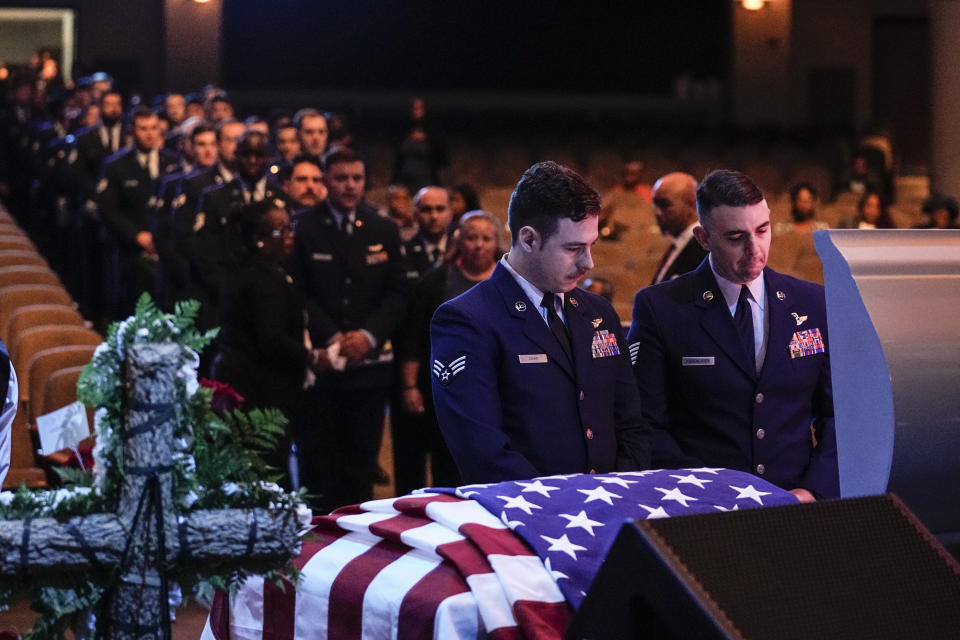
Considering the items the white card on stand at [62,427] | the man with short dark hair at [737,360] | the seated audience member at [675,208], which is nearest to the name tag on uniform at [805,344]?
the man with short dark hair at [737,360]

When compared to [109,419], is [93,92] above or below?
above

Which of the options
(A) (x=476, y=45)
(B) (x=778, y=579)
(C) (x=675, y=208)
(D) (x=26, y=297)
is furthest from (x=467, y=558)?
(A) (x=476, y=45)

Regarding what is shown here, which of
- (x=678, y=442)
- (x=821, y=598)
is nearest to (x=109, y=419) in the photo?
(x=821, y=598)

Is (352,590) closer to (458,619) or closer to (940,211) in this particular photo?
(458,619)

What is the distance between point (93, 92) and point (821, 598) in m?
11.7

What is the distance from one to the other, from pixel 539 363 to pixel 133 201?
265 inches

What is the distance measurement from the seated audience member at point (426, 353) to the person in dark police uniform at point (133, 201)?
12.0 ft

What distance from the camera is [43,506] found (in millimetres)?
1584

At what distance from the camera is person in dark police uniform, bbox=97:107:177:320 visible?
28.5 feet

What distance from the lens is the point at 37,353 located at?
515 cm

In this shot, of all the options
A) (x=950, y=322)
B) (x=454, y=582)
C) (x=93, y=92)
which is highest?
(x=93, y=92)

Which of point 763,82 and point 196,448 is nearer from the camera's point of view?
point 196,448

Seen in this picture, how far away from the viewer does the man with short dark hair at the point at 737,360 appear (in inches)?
111

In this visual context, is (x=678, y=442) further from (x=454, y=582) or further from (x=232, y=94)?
(x=232, y=94)
